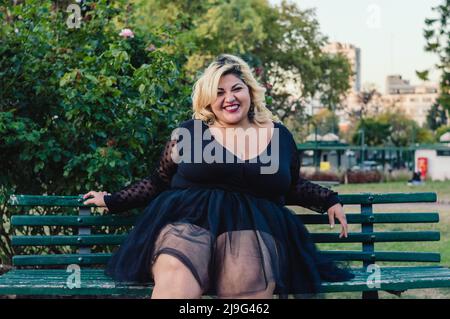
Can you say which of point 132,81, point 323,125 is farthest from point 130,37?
point 323,125

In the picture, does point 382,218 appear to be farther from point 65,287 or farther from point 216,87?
point 65,287

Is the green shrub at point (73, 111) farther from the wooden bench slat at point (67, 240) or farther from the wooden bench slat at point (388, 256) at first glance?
the wooden bench slat at point (388, 256)

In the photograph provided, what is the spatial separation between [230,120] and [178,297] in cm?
103

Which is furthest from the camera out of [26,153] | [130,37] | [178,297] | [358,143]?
[358,143]

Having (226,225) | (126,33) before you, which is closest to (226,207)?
(226,225)

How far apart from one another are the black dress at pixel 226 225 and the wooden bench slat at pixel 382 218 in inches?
6.9

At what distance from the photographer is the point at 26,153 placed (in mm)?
5027

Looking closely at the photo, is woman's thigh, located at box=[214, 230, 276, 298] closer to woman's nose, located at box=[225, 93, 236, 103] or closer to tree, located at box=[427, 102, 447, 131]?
woman's nose, located at box=[225, 93, 236, 103]

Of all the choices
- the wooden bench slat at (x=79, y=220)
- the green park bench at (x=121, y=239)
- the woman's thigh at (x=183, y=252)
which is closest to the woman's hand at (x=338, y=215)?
the green park bench at (x=121, y=239)

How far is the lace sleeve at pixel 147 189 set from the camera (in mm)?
4113

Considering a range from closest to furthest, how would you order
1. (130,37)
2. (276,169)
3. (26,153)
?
(276,169), (26,153), (130,37)

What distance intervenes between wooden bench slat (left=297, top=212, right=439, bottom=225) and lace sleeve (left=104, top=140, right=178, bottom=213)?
30.1 inches

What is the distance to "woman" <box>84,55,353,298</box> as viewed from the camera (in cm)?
354
